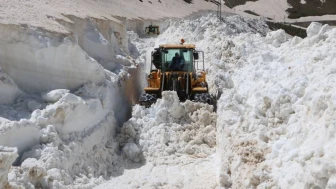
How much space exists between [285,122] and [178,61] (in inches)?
274

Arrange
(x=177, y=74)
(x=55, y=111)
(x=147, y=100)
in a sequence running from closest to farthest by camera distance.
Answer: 1. (x=55, y=111)
2. (x=147, y=100)
3. (x=177, y=74)

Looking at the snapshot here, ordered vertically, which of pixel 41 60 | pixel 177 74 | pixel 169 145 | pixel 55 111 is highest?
pixel 41 60

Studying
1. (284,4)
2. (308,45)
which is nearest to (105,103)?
(308,45)

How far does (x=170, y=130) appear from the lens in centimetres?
1020

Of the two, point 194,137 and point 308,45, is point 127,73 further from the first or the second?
point 308,45

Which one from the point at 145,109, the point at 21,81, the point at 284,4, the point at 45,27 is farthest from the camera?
the point at 284,4

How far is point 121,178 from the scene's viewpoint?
8383mm

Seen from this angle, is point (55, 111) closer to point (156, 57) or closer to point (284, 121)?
point (284, 121)

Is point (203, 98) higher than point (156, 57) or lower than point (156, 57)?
lower

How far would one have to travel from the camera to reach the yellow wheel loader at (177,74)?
12672 millimetres

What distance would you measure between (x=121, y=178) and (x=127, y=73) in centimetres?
526

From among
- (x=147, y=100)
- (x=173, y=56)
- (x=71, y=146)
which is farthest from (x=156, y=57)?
(x=71, y=146)

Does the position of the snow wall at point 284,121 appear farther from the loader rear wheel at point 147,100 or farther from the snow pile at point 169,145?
the loader rear wheel at point 147,100

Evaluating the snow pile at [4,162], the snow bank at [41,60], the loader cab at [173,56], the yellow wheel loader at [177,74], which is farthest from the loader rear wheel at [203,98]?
the snow pile at [4,162]
